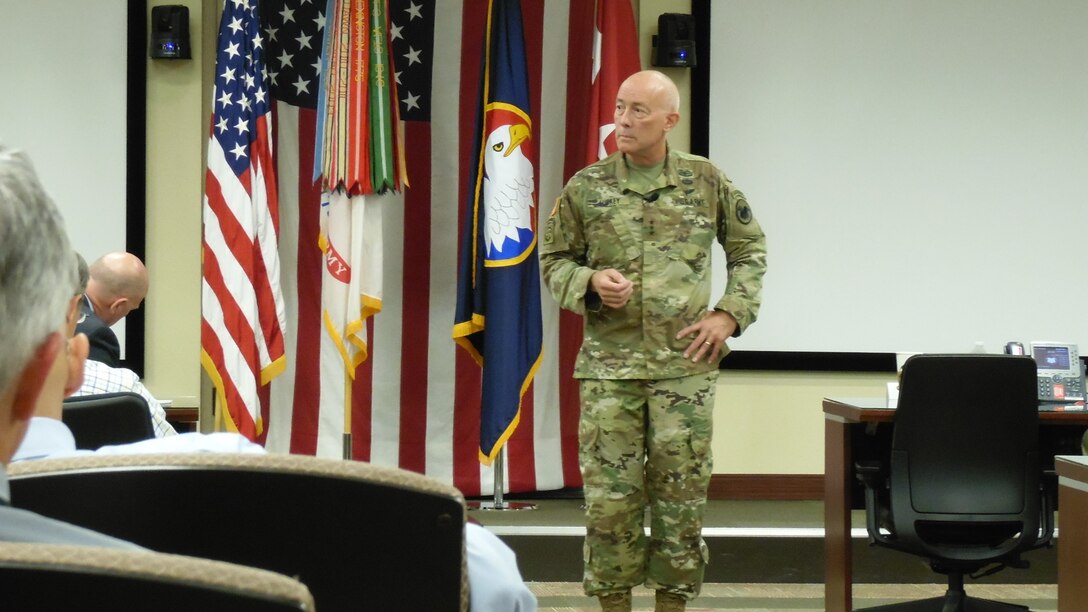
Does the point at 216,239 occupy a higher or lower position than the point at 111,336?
higher

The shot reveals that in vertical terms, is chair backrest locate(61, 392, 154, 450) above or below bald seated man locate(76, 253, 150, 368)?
below

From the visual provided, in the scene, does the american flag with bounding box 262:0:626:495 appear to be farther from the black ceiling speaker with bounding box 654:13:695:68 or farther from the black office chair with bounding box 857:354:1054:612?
the black office chair with bounding box 857:354:1054:612

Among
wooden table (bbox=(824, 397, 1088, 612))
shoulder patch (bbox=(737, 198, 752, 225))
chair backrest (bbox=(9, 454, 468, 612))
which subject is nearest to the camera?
chair backrest (bbox=(9, 454, 468, 612))

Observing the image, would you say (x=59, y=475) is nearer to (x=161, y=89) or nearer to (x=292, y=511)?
(x=292, y=511)

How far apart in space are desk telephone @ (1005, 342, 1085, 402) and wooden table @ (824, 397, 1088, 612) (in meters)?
0.09

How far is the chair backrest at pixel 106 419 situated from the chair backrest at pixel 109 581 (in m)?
1.43

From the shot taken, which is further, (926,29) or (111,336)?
(926,29)

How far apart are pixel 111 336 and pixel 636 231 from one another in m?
1.37

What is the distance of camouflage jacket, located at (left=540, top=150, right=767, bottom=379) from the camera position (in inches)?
132

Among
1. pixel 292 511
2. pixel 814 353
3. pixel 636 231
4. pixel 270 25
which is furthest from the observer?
pixel 814 353

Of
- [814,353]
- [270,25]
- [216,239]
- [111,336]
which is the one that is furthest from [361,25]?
[814,353]

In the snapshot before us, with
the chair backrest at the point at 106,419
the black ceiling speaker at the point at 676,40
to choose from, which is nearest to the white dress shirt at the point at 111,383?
the chair backrest at the point at 106,419

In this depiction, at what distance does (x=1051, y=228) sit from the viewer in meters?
5.32

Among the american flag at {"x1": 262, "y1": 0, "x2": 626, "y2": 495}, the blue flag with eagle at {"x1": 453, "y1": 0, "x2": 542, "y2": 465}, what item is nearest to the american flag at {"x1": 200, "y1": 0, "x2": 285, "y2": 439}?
the american flag at {"x1": 262, "y1": 0, "x2": 626, "y2": 495}
